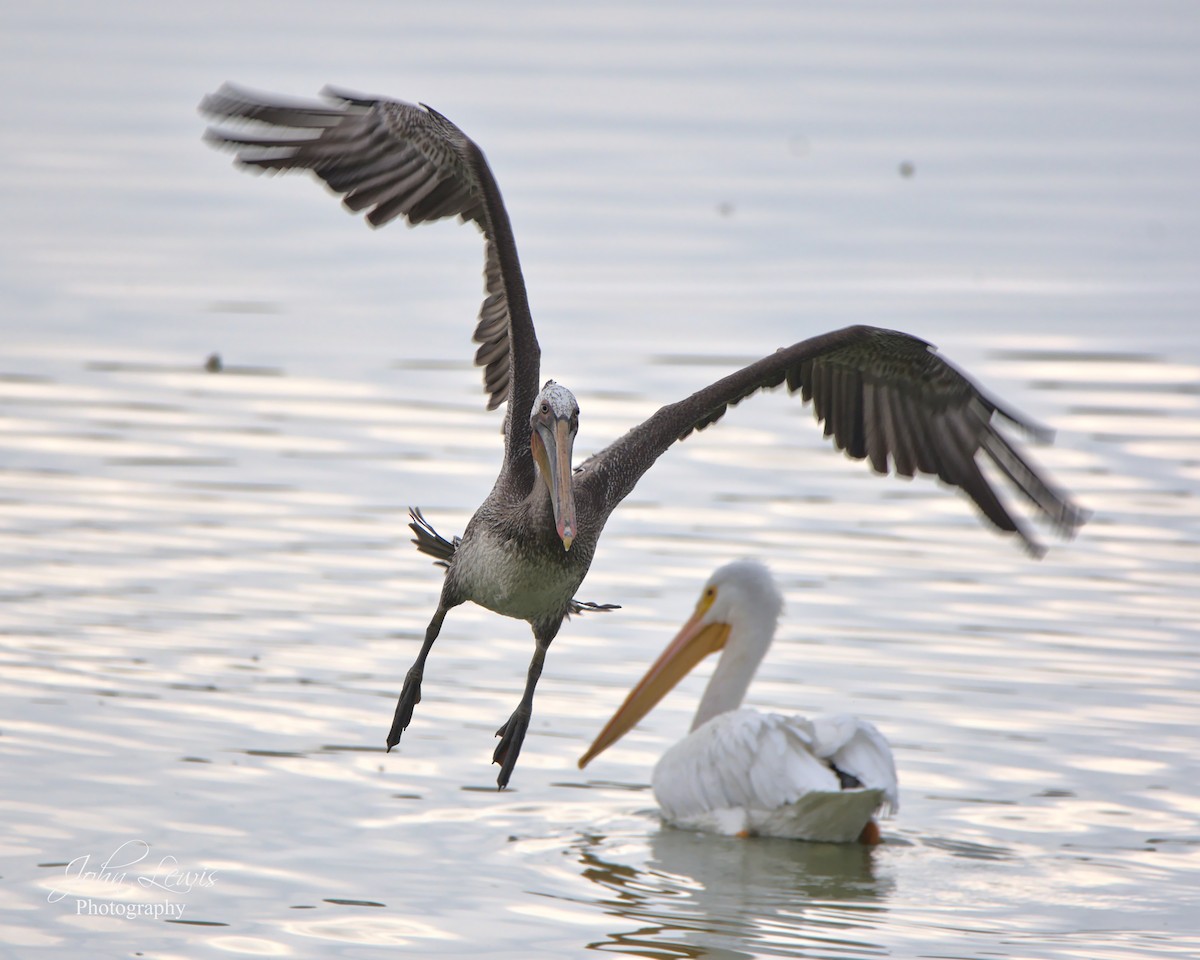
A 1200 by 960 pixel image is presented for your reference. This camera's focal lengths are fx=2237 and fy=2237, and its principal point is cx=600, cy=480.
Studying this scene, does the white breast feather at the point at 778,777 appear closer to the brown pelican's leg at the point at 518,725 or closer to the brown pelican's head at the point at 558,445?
the brown pelican's leg at the point at 518,725

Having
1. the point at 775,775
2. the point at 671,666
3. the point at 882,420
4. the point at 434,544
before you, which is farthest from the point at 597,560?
the point at 434,544

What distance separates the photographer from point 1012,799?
9.34m

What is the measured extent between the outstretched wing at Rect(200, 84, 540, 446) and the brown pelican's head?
1.75 ft

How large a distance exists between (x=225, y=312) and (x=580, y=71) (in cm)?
1179

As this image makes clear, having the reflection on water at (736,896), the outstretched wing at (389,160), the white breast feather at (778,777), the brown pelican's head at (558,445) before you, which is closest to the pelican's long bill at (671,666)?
the white breast feather at (778,777)

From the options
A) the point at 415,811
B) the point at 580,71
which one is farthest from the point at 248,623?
the point at 580,71

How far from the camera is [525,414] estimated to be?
7.83m

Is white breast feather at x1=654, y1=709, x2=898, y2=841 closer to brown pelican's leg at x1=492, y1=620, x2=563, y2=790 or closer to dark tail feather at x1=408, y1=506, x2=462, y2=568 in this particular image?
brown pelican's leg at x1=492, y1=620, x2=563, y2=790

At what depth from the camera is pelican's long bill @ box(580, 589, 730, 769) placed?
9.98 metres

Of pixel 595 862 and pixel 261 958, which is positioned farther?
pixel 595 862

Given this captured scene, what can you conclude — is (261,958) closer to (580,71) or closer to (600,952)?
(600,952)

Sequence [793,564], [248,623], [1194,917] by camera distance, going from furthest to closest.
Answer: [793,564]
[248,623]
[1194,917]

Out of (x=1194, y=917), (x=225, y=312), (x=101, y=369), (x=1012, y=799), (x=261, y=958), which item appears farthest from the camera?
(x=225, y=312)

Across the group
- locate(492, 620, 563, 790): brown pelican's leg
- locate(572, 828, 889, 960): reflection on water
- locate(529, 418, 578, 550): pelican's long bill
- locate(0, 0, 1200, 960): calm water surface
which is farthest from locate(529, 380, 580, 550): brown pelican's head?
locate(572, 828, 889, 960): reflection on water
